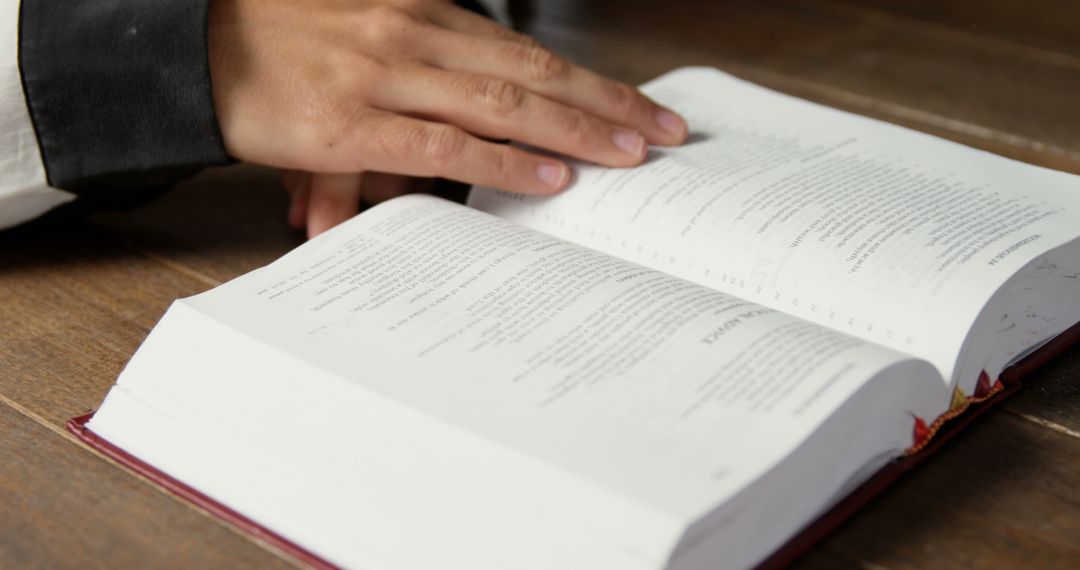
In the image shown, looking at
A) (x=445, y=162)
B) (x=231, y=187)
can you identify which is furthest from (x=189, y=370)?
(x=231, y=187)

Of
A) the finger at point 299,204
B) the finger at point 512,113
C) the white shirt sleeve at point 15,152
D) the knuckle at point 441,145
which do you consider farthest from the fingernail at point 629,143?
the white shirt sleeve at point 15,152

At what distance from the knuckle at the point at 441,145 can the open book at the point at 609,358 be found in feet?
0.12

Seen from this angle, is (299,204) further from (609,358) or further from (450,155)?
(609,358)

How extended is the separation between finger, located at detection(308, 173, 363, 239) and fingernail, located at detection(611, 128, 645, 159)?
20 centimetres

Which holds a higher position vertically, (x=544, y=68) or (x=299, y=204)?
(x=544, y=68)

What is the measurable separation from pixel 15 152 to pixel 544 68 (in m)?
0.36

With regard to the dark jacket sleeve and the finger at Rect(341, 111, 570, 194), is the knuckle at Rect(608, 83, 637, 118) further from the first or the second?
the dark jacket sleeve

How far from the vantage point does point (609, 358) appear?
0.58 metres

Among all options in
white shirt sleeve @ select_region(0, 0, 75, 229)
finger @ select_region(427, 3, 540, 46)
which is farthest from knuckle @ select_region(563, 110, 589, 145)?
white shirt sleeve @ select_region(0, 0, 75, 229)

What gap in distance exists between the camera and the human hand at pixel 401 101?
2.66ft

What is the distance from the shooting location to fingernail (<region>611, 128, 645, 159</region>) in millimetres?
818

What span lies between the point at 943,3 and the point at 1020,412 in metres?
0.88

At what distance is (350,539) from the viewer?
53 cm

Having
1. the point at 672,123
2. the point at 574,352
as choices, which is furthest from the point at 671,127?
the point at 574,352
